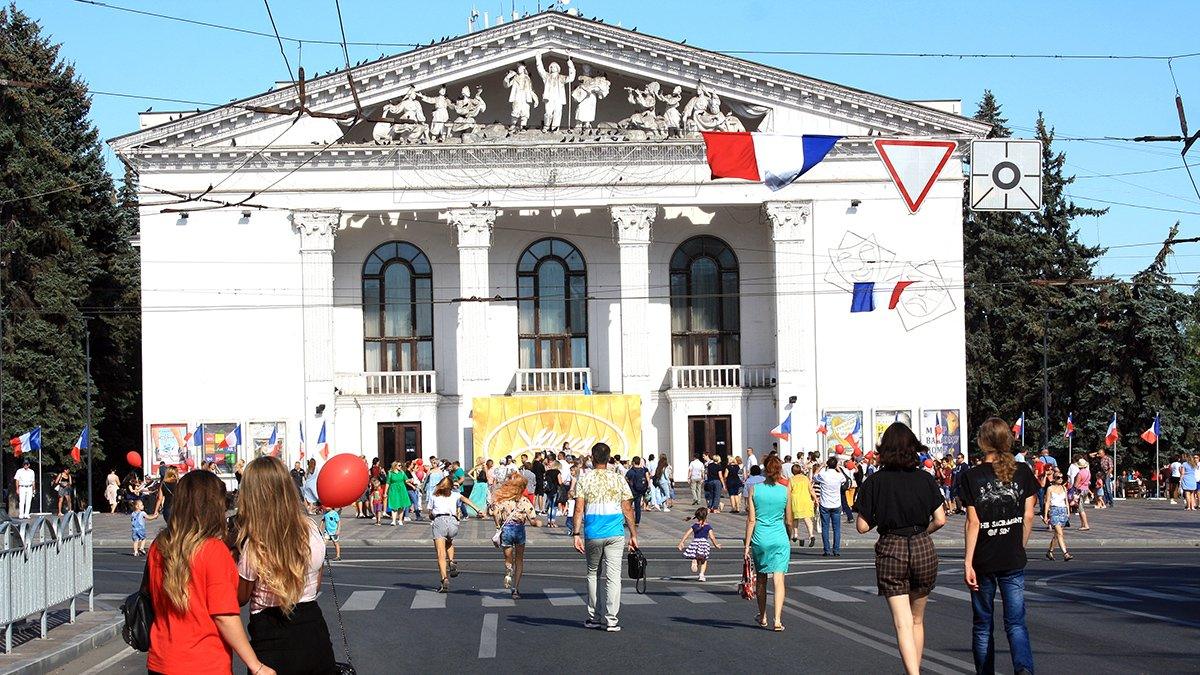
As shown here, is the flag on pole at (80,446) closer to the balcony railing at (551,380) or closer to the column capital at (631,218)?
the balcony railing at (551,380)

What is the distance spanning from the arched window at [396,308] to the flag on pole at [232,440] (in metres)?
5.73

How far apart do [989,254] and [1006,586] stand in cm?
6328

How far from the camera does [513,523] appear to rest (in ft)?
68.1

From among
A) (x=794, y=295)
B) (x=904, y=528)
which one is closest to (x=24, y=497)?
(x=794, y=295)

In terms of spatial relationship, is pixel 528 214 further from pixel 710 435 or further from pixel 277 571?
pixel 277 571

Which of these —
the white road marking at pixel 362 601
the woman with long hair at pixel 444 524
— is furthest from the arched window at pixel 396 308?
the white road marking at pixel 362 601

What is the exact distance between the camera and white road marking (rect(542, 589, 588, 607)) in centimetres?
1978

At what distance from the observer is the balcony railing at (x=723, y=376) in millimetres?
55781

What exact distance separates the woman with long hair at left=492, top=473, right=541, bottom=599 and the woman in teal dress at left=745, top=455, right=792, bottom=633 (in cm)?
400

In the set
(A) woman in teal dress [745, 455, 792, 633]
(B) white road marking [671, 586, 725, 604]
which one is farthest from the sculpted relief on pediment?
(A) woman in teal dress [745, 455, 792, 633]

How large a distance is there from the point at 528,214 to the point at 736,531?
69.9ft

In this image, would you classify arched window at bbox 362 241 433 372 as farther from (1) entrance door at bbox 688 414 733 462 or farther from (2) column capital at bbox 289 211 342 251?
(1) entrance door at bbox 688 414 733 462

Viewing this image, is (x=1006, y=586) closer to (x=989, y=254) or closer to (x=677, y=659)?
(x=677, y=659)

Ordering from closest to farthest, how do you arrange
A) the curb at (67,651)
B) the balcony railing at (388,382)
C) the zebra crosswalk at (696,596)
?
the curb at (67,651)
the zebra crosswalk at (696,596)
the balcony railing at (388,382)
